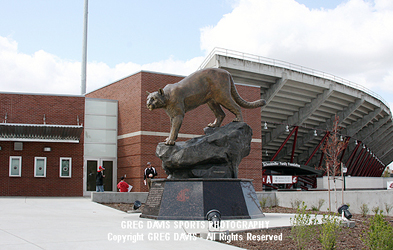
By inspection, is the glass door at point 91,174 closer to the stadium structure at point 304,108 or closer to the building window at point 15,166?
the building window at point 15,166

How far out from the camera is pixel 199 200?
9164mm

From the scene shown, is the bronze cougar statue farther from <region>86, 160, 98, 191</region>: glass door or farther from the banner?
the banner

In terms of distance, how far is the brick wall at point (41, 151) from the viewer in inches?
815

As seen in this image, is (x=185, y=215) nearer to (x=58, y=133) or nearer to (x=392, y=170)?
(x=58, y=133)

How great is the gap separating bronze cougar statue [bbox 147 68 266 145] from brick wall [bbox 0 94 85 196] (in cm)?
1283

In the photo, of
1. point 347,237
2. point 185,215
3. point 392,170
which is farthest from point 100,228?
point 392,170

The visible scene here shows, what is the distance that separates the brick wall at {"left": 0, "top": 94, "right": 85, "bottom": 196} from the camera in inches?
815

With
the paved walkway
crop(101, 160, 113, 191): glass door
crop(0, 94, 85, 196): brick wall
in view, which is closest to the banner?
crop(101, 160, 113, 191): glass door

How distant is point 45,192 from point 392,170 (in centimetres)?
11583

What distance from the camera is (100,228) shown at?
7.85 m

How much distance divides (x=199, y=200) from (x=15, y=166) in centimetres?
1513

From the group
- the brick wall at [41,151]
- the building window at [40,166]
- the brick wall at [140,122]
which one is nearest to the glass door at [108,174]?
the brick wall at [140,122]

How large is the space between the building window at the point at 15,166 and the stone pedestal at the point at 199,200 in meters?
13.5

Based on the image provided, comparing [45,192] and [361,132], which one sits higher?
[361,132]
